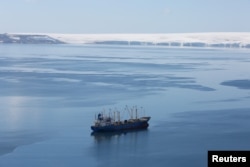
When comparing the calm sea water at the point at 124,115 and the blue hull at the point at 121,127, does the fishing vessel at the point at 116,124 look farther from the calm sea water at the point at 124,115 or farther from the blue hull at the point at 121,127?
the calm sea water at the point at 124,115

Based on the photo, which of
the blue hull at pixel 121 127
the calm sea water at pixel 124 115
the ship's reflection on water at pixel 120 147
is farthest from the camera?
the blue hull at pixel 121 127

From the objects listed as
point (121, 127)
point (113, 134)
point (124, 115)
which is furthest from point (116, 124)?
point (124, 115)

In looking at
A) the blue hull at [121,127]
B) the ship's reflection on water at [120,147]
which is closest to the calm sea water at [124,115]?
the ship's reflection on water at [120,147]

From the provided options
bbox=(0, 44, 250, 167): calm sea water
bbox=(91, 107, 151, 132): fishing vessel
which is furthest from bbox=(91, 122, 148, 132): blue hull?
bbox=(0, 44, 250, 167): calm sea water

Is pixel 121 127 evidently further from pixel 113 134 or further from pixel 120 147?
pixel 120 147

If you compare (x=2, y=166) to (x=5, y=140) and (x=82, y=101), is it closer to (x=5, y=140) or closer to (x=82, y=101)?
(x=5, y=140)

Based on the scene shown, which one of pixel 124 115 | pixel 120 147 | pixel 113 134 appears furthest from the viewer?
pixel 124 115

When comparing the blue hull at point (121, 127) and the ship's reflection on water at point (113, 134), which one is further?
the blue hull at point (121, 127)

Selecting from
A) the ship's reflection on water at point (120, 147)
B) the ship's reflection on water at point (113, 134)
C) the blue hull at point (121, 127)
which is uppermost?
the blue hull at point (121, 127)

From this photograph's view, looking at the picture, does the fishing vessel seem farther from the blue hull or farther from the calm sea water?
the calm sea water

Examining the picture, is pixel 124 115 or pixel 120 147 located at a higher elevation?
pixel 124 115

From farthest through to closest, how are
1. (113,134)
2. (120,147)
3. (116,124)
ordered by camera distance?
1. (116,124)
2. (113,134)
3. (120,147)

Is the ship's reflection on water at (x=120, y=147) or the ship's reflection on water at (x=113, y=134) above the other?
the ship's reflection on water at (x=113, y=134)

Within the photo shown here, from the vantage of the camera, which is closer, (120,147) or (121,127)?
(120,147)
